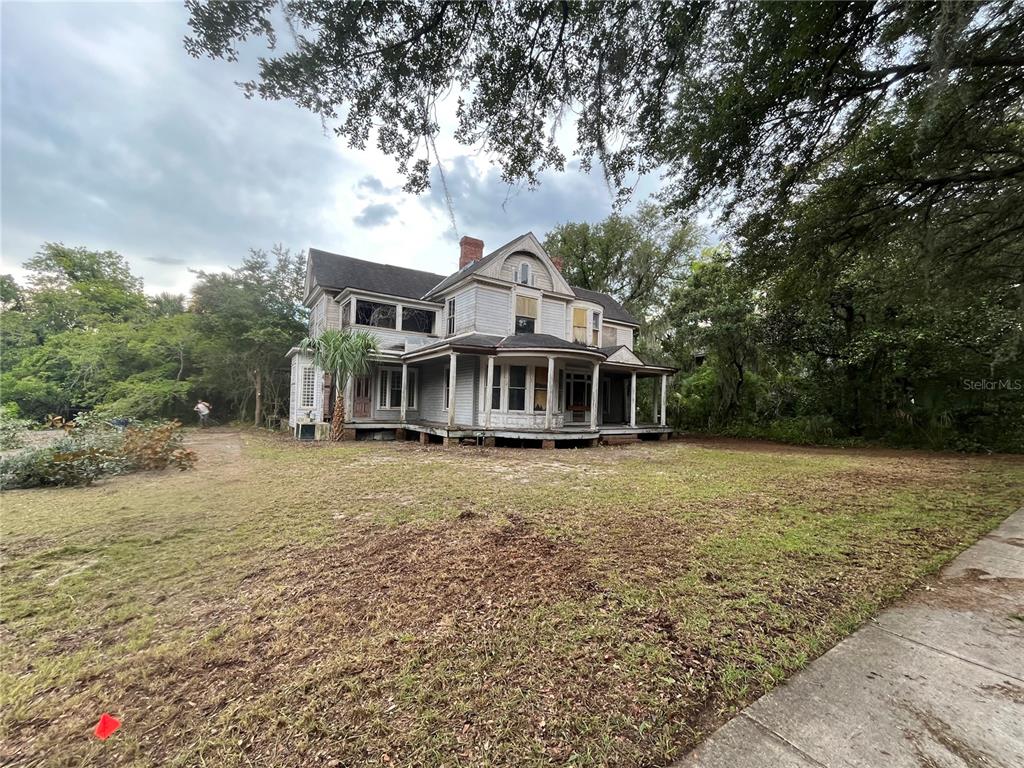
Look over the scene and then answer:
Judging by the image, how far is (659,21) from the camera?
3.45 m

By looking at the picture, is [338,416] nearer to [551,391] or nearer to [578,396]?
[551,391]

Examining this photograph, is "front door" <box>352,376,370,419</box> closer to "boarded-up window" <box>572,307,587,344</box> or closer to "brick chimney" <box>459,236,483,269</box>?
"brick chimney" <box>459,236,483,269</box>

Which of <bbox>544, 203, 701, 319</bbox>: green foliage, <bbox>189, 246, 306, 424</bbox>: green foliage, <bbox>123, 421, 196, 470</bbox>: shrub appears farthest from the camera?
<bbox>544, 203, 701, 319</bbox>: green foliage

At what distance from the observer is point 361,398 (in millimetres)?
15352

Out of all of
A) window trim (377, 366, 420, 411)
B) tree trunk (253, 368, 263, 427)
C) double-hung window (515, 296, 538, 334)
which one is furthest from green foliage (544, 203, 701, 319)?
tree trunk (253, 368, 263, 427)

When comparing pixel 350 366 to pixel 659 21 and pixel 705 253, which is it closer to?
pixel 659 21

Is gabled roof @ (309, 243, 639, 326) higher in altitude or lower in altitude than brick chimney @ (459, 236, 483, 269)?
lower

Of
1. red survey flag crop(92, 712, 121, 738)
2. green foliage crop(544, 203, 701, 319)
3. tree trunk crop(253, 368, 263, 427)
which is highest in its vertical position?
green foliage crop(544, 203, 701, 319)

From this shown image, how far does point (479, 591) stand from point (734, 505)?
4220 millimetres

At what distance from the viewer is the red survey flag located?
1688mm

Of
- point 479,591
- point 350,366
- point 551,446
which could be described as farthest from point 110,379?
point 479,591

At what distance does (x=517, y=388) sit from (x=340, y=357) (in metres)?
6.04

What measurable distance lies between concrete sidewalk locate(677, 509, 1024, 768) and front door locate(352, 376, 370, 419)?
15.0 metres

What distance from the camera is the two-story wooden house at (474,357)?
42.1ft
